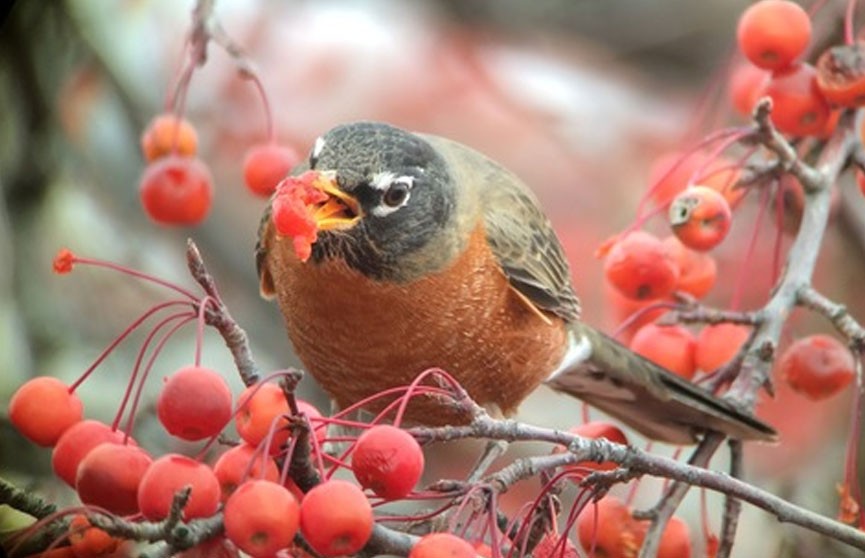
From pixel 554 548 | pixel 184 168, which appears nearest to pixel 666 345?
pixel 184 168

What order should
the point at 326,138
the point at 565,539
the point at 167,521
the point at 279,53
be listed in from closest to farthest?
the point at 167,521
the point at 565,539
the point at 326,138
the point at 279,53

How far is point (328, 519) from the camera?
1.44m

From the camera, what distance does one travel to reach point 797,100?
2504mm

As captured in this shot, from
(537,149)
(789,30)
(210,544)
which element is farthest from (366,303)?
(537,149)

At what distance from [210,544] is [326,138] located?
2.88 feet

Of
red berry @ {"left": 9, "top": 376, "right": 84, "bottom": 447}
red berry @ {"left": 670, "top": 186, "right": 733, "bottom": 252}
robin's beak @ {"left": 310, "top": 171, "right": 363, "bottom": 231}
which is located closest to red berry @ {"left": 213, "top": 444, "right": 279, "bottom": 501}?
red berry @ {"left": 9, "top": 376, "right": 84, "bottom": 447}

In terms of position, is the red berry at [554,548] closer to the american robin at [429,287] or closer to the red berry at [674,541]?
the red berry at [674,541]

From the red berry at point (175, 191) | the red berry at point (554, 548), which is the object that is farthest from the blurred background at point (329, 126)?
the red berry at point (554, 548)

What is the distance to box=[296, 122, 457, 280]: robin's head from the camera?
220 centimetres

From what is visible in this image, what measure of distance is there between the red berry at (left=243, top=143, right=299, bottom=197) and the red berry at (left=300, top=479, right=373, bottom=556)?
1101 millimetres

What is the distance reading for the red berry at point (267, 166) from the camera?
2516 mm

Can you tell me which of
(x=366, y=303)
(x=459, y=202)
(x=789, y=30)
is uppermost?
(x=789, y=30)

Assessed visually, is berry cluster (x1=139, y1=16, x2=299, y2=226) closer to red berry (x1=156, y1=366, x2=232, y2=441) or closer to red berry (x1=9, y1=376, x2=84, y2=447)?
red berry (x1=9, y1=376, x2=84, y2=447)

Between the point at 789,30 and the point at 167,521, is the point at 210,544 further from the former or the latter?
the point at 789,30
